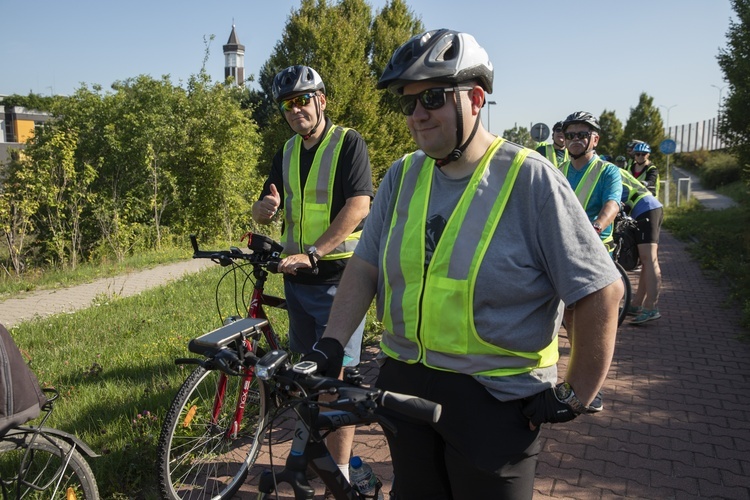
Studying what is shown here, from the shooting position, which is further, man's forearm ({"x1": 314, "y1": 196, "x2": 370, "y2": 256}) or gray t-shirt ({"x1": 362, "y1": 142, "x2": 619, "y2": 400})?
man's forearm ({"x1": 314, "y1": 196, "x2": 370, "y2": 256})

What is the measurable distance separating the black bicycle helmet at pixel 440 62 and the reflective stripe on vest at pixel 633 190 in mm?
6004

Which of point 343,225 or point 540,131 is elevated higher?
point 540,131

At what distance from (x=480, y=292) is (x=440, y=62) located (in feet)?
2.25

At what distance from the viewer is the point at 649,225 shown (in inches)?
289

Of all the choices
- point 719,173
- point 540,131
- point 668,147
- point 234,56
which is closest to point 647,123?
point 719,173

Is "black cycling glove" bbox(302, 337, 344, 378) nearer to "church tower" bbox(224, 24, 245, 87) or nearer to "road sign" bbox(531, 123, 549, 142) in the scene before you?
"road sign" bbox(531, 123, 549, 142)

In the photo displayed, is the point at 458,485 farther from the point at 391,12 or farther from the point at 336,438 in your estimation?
the point at 391,12

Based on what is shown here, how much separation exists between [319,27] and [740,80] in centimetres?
1409

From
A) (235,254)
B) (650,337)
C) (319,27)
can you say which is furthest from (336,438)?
(319,27)

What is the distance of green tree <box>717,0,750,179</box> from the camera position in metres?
16.3

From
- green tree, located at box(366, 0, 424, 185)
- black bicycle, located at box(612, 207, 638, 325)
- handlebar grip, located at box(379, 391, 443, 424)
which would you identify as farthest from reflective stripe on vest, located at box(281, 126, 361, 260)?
green tree, located at box(366, 0, 424, 185)

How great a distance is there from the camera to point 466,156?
1999 millimetres

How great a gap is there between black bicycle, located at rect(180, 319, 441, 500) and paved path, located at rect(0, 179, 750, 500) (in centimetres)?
39

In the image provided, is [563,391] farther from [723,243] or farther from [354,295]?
[723,243]
